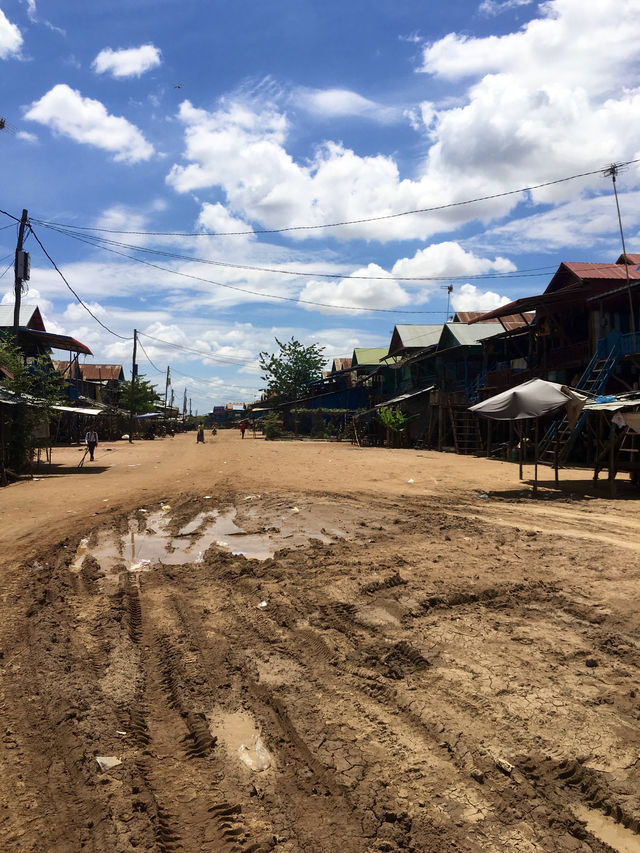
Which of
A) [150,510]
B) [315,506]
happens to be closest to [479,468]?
[315,506]

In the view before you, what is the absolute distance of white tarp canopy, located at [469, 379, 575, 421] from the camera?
487 inches

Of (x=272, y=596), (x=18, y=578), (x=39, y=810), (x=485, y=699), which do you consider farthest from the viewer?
(x=18, y=578)

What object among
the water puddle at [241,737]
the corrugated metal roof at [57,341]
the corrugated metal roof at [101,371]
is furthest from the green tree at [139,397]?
the water puddle at [241,737]

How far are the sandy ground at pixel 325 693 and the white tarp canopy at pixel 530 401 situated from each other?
474 cm

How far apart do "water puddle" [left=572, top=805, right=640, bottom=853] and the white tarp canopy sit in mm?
10531

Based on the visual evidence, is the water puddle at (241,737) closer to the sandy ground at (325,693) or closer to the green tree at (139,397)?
the sandy ground at (325,693)

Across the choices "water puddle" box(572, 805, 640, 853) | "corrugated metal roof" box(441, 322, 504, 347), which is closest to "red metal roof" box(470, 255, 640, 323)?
"corrugated metal roof" box(441, 322, 504, 347)

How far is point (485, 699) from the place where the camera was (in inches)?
133

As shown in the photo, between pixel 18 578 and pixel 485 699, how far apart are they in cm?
508

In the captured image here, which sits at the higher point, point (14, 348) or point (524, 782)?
point (14, 348)

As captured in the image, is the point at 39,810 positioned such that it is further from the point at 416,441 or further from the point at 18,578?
the point at 416,441

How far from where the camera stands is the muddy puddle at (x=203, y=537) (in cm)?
728

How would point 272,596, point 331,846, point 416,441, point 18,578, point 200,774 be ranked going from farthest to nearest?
point 416,441
point 18,578
point 272,596
point 200,774
point 331,846

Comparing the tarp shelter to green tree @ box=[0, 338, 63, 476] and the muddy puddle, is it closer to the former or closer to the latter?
the muddy puddle
